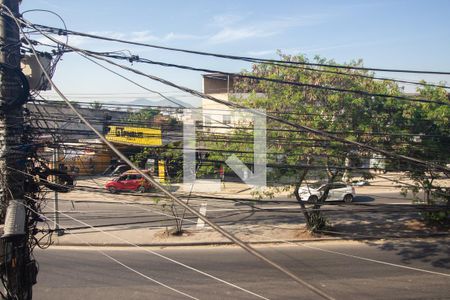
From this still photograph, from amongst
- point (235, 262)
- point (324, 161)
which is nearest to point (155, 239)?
point (235, 262)

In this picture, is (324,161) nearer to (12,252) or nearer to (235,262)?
(235,262)

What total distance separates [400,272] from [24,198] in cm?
763

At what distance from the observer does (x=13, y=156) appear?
4.33 metres

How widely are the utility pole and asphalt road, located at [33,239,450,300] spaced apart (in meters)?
3.20

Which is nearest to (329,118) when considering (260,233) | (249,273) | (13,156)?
(260,233)

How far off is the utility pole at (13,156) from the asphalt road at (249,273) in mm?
3201

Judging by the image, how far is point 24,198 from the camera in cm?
454

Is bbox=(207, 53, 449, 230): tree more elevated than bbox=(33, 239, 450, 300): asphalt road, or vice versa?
bbox=(207, 53, 449, 230): tree

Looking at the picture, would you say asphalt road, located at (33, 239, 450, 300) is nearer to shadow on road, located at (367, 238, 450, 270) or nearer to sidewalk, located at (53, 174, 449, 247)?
shadow on road, located at (367, 238, 450, 270)

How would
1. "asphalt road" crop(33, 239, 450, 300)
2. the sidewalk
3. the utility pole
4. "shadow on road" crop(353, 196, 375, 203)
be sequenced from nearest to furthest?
the utility pole < "asphalt road" crop(33, 239, 450, 300) < the sidewalk < "shadow on road" crop(353, 196, 375, 203)

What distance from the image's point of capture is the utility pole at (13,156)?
13.3 ft

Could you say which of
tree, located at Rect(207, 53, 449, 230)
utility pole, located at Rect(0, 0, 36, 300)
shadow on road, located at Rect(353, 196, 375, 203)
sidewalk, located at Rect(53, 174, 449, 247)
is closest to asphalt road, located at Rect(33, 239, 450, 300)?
sidewalk, located at Rect(53, 174, 449, 247)

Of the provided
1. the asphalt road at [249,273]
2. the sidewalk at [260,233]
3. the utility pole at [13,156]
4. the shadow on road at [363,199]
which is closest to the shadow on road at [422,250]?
the asphalt road at [249,273]

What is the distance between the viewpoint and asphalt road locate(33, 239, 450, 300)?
7.17 metres
